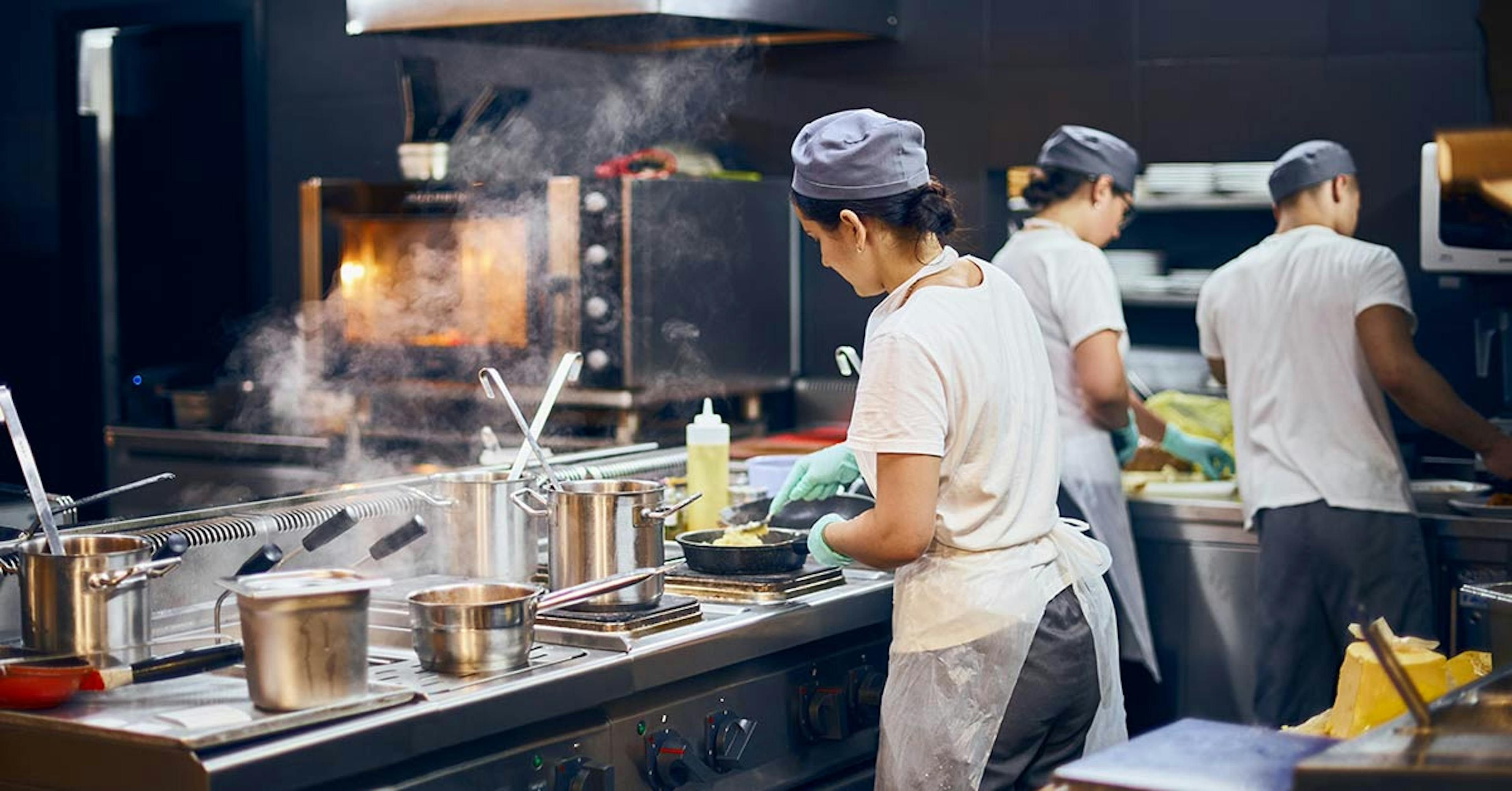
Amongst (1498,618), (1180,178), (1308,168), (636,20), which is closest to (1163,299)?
(1180,178)

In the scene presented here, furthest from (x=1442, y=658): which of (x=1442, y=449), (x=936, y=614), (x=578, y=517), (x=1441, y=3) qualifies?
(x=1441, y=3)

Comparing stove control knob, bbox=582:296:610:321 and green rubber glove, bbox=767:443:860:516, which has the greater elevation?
stove control knob, bbox=582:296:610:321

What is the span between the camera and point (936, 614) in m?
2.80

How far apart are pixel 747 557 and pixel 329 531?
718 millimetres

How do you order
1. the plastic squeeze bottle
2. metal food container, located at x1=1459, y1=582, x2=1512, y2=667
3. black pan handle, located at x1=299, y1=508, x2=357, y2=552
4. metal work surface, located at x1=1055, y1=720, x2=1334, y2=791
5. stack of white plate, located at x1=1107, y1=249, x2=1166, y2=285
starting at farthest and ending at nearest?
stack of white plate, located at x1=1107, y1=249, x2=1166, y2=285
the plastic squeeze bottle
black pan handle, located at x1=299, y1=508, x2=357, y2=552
metal food container, located at x1=1459, y1=582, x2=1512, y2=667
metal work surface, located at x1=1055, y1=720, x2=1334, y2=791

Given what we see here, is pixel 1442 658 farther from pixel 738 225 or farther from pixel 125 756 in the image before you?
pixel 738 225

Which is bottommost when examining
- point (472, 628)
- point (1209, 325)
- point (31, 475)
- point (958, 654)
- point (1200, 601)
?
point (1200, 601)

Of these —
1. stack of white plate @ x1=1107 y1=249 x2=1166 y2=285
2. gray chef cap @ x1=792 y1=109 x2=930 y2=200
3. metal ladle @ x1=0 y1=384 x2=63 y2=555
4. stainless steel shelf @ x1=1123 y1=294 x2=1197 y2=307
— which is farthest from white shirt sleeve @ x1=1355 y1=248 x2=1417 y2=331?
metal ladle @ x1=0 y1=384 x2=63 y2=555

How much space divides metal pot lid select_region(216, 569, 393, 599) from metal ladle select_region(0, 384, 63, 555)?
29 cm

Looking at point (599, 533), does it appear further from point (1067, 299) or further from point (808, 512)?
point (1067, 299)

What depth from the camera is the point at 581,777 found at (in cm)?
252

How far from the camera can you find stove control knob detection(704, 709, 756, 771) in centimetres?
278

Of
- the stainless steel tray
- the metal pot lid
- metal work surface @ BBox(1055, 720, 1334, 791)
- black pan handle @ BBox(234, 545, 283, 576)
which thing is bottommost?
the stainless steel tray

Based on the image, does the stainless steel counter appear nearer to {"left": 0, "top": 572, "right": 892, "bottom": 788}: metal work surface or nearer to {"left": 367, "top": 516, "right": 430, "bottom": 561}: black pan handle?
{"left": 0, "top": 572, "right": 892, "bottom": 788}: metal work surface
